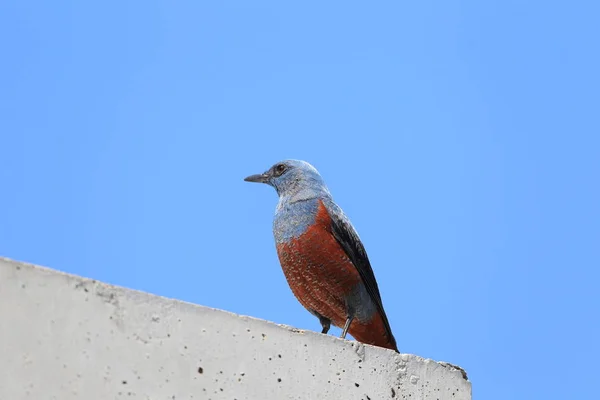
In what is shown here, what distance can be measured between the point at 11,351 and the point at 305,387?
128 centimetres

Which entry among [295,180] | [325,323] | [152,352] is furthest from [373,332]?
[152,352]

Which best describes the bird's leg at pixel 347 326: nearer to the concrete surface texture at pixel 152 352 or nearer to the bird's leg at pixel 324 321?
the bird's leg at pixel 324 321

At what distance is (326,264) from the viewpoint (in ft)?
17.7

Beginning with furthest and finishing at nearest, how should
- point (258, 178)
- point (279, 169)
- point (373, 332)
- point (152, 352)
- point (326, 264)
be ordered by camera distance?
point (258, 178), point (279, 169), point (373, 332), point (326, 264), point (152, 352)

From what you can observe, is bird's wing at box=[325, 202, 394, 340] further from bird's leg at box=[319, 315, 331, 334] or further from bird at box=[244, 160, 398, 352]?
bird's leg at box=[319, 315, 331, 334]

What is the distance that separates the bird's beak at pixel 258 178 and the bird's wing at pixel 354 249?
0.55 meters

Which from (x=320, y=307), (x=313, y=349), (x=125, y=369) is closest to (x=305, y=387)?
(x=313, y=349)

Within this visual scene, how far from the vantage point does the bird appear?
5379mm

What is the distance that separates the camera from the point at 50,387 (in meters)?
3.14

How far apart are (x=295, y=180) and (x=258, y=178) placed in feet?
1.28

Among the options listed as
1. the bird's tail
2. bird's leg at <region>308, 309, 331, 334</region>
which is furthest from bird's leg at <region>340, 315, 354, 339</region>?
bird's leg at <region>308, 309, 331, 334</region>

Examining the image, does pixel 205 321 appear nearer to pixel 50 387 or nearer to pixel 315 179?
pixel 50 387

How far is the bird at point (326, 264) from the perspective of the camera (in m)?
5.38

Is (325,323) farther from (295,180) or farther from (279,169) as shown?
(279,169)
